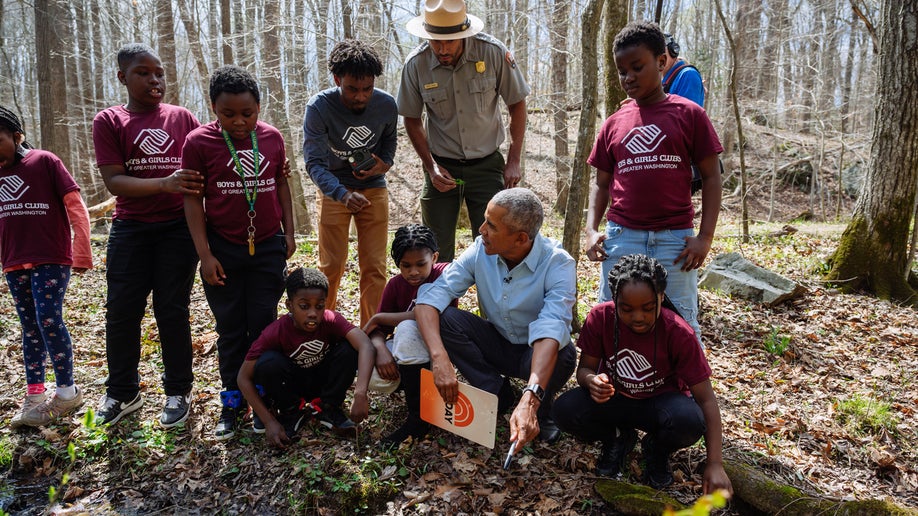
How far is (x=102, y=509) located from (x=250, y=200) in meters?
1.85

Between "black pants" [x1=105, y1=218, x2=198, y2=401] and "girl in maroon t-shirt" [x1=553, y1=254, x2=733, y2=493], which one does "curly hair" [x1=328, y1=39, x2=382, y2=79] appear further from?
"girl in maroon t-shirt" [x1=553, y1=254, x2=733, y2=493]

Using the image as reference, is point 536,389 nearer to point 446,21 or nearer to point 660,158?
point 660,158

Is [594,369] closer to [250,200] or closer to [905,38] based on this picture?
[250,200]

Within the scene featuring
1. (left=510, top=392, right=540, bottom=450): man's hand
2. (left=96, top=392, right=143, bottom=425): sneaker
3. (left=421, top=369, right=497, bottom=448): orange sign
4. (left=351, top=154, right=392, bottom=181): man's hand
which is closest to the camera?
(left=510, top=392, right=540, bottom=450): man's hand

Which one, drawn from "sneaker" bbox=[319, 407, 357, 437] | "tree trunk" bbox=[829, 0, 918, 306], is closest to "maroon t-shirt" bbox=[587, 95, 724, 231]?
"sneaker" bbox=[319, 407, 357, 437]

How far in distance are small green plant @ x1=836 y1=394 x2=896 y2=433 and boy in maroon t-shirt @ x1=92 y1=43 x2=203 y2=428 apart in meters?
4.32

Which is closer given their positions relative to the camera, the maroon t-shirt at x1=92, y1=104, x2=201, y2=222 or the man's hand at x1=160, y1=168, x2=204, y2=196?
the man's hand at x1=160, y1=168, x2=204, y2=196

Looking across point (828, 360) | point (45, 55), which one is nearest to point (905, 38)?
point (828, 360)

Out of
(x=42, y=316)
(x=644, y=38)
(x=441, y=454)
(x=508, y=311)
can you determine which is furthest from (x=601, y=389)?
(x=42, y=316)

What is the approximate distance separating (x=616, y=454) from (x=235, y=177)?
2681mm

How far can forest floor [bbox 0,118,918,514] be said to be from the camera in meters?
3.05

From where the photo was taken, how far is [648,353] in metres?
2.92

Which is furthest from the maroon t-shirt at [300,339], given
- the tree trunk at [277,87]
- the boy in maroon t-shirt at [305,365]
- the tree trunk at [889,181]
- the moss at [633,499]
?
the tree trunk at [277,87]

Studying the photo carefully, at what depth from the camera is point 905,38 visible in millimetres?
5461
